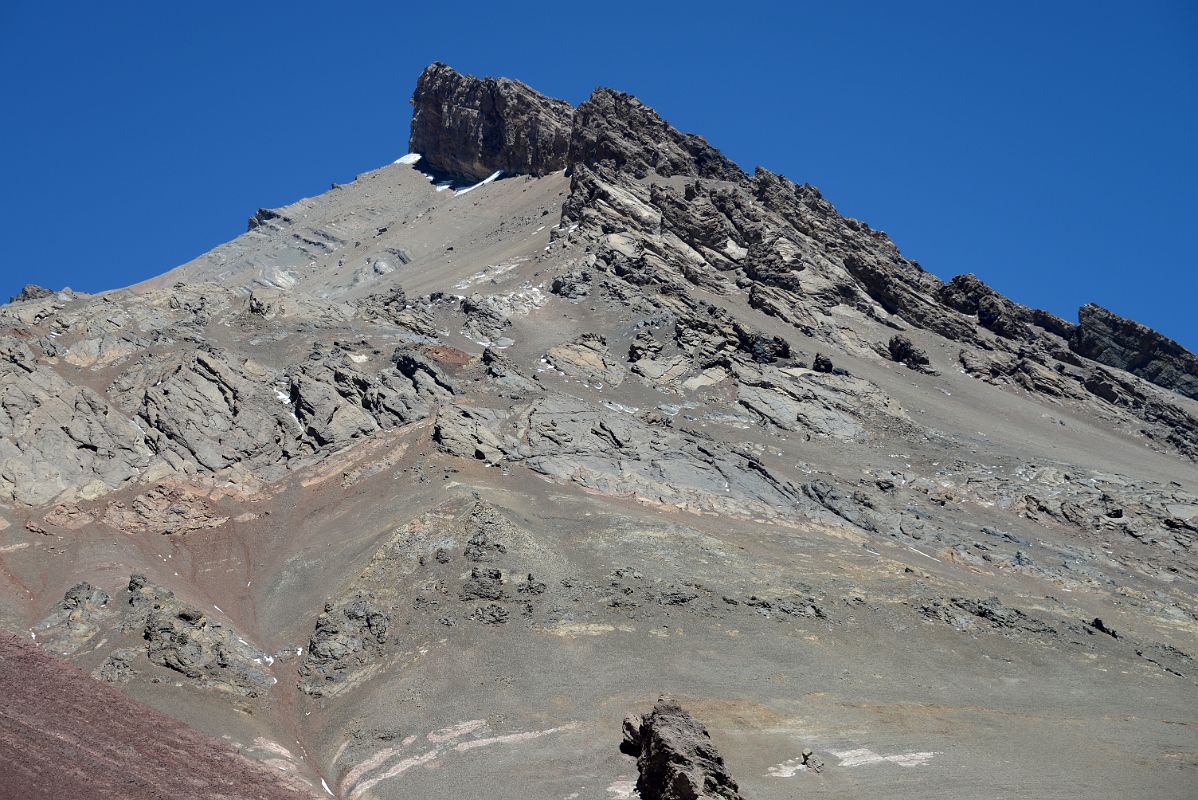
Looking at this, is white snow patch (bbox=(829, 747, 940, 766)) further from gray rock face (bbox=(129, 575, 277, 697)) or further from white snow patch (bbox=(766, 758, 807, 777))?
gray rock face (bbox=(129, 575, 277, 697))

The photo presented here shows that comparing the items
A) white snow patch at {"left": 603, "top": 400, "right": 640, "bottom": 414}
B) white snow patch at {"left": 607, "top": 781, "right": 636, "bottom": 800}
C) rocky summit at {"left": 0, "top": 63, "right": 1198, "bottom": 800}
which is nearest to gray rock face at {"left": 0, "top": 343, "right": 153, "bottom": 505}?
rocky summit at {"left": 0, "top": 63, "right": 1198, "bottom": 800}

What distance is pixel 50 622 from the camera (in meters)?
35.4

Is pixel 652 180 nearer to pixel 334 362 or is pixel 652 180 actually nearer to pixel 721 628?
pixel 334 362

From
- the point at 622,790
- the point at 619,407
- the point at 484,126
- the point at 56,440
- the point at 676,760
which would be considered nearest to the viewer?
the point at 676,760

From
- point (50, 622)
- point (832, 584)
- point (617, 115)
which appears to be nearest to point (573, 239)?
point (617, 115)

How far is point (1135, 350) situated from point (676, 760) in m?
101

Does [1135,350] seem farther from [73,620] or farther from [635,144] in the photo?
[73,620]

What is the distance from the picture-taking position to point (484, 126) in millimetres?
138500

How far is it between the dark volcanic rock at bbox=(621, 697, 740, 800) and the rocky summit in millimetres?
116

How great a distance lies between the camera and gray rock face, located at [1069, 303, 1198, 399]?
105938 mm

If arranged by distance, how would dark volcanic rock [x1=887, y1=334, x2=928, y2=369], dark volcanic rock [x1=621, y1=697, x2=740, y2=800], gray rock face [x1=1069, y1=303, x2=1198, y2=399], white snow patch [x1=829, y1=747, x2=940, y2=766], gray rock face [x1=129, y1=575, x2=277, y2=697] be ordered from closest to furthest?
dark volcanic rock [x1=621, y1=697, x2=740, y2=800] → white snow patch [x1=829, y1=747, x2=940, y2=766] → gray rock face [x1=129, y1=575, x2=277, y2=697] → dark volcanic rock [x1=887, y1=334, x2=928, y2=369] → gray rock face [x1=1069, y1=303, x2=1198, y2=399]

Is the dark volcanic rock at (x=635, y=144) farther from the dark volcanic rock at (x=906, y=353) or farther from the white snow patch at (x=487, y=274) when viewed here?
the dark volcanic rock at (x=906, y=353)

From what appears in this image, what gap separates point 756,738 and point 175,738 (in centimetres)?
1714

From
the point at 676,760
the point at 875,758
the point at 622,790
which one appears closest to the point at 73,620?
the point at 622,790
